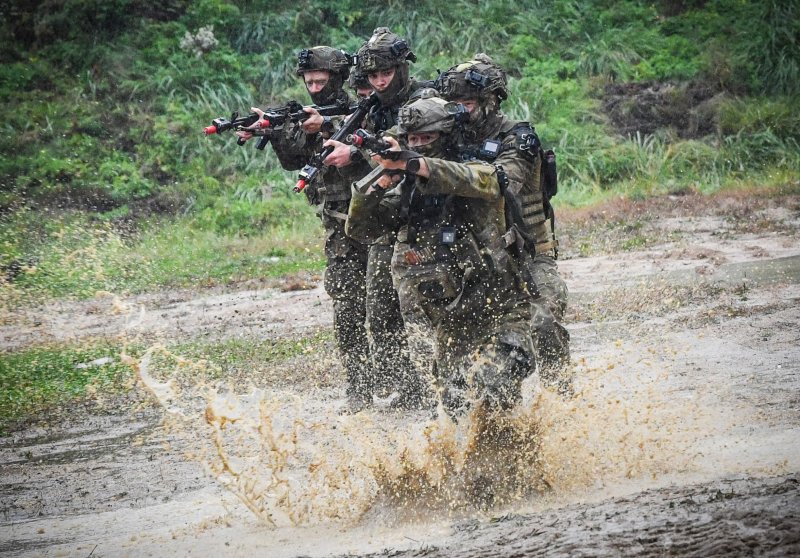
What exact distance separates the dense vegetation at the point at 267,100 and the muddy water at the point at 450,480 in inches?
248

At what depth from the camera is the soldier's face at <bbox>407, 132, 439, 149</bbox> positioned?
5.33 metres

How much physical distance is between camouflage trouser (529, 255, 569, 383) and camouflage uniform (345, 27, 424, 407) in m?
0.95

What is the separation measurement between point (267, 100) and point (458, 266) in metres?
11.8

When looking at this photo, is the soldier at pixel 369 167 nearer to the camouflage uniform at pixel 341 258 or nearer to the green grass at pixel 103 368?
the camouflage uniform at pixel 341 258

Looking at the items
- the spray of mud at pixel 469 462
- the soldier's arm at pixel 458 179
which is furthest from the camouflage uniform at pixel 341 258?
the soldier's arm at pixel 458 179

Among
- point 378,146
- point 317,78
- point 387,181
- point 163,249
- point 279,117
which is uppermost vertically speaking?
point 317,78

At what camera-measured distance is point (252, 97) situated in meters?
16.7

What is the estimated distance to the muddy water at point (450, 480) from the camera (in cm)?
438

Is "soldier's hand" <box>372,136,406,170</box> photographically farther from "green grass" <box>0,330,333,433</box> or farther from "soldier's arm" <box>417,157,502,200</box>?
"green grass" <box>0,330,333,433</box>

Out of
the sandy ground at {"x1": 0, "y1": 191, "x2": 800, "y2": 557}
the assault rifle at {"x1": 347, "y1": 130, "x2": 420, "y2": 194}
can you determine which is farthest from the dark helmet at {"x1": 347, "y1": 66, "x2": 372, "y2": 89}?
the sandy ground at {"x1": 0, "y1": 191, "x2": 800, "y2": 557}

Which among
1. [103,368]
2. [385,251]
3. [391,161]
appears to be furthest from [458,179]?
[103,368]

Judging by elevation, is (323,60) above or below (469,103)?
above

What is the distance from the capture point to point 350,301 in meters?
7.18

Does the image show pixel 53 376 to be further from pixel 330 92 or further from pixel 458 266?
pixel 458 266
